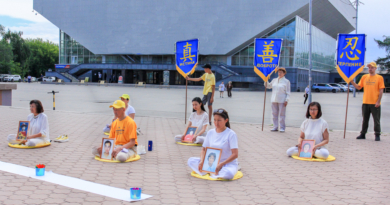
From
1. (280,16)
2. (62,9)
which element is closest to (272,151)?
(280,16)

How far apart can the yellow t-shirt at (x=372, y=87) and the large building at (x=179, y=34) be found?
43613 mm

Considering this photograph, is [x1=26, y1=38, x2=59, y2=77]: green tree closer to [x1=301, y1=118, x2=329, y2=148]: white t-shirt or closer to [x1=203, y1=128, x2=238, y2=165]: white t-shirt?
[x1=301, y1=118, x2=329, y2=148]: white t-shirt

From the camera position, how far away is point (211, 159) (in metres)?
5.25

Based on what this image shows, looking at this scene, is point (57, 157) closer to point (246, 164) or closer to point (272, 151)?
point (246, 164)

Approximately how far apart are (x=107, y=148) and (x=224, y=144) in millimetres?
2271

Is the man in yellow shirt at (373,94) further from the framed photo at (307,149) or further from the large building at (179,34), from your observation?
the large building at (179,34)

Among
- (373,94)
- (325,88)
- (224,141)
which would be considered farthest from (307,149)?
(325,88)

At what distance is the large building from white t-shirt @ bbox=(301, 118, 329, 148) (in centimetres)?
4628

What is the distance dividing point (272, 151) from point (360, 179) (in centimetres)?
234

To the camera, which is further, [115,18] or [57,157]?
[115,18]

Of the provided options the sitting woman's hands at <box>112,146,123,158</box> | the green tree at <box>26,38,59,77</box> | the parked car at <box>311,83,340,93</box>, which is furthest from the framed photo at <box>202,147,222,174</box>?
the green tree at <box>26,38,59,77</box>

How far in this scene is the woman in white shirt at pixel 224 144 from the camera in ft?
16.8

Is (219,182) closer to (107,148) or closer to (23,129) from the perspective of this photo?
(107,148)

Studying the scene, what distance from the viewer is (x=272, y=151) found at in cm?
760
